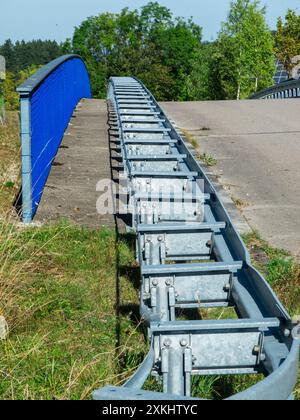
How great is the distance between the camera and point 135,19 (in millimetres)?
89625

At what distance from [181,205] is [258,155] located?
588 centimetres

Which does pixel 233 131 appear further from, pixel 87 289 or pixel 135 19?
pixel 135 19

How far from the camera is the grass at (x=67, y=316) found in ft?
13.2

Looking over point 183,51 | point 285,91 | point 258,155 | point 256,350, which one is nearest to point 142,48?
point 183,51

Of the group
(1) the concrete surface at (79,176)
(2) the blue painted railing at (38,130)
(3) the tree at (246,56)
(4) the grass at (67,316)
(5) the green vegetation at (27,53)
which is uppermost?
(5) the green vegetation at (27,53)

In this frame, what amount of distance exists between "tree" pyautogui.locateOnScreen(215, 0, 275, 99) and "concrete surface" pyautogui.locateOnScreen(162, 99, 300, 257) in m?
33.9

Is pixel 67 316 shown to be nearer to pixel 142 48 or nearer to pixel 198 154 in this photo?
pixel 198 154

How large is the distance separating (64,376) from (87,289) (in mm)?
1502

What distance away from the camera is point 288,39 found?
2160 inches

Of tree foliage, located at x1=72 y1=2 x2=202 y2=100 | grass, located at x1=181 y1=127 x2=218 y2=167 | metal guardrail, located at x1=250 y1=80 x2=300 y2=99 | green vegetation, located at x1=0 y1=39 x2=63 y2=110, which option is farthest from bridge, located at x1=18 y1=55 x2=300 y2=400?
green vegetation, located at x1=0 y1=39 x2=63 y2=110

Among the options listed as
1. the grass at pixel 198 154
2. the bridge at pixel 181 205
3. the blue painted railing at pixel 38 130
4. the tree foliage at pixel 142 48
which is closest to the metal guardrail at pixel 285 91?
the bridge at pixel 181 205

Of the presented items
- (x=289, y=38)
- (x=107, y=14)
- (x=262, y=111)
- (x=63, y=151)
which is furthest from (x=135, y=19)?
(x=63, y=151)

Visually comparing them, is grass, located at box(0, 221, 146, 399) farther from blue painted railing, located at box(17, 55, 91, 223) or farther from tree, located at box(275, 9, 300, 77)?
tree, located at box(275, 9, 300, 77)

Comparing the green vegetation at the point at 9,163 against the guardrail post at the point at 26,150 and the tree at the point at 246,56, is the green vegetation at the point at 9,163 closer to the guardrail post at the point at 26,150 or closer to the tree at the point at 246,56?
the guardrail post at the point at 26,150
